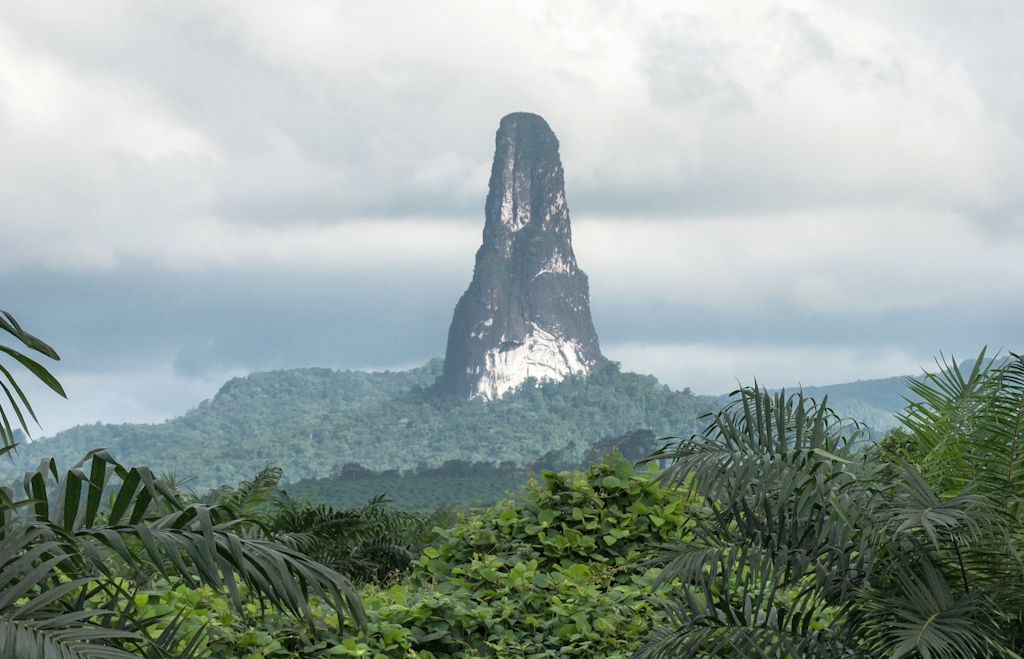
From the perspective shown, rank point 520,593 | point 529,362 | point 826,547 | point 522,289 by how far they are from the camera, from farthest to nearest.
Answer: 1. point 522,289
2. point 529,362
3. point 520,593
4. point 826,547

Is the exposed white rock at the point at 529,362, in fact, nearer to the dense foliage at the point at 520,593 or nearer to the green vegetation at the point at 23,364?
the dense foliage at the point at 520,593

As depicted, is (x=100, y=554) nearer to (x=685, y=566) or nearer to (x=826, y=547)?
(x=685, y=566)

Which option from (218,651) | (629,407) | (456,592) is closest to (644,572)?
(456,592)

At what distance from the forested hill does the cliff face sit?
270cm

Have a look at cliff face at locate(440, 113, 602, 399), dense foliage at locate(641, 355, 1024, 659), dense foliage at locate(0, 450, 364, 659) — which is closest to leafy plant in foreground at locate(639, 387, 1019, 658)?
dense foliage at locate(641, 355, 1024, 659)

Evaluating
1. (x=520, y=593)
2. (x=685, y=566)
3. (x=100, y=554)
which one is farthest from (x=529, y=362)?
(x=100, y=554)

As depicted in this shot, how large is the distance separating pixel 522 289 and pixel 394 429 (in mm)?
20891

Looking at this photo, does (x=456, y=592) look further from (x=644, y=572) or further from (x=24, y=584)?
(x=24, y=584)

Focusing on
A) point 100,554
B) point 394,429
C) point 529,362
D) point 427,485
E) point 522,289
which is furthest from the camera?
point 522,289

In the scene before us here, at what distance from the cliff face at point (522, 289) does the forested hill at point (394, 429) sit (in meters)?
2.70

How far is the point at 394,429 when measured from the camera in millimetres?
85250

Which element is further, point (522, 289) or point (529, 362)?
point (522, 289)

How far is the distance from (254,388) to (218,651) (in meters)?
104

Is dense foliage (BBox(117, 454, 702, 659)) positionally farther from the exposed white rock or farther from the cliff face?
the cliff face
